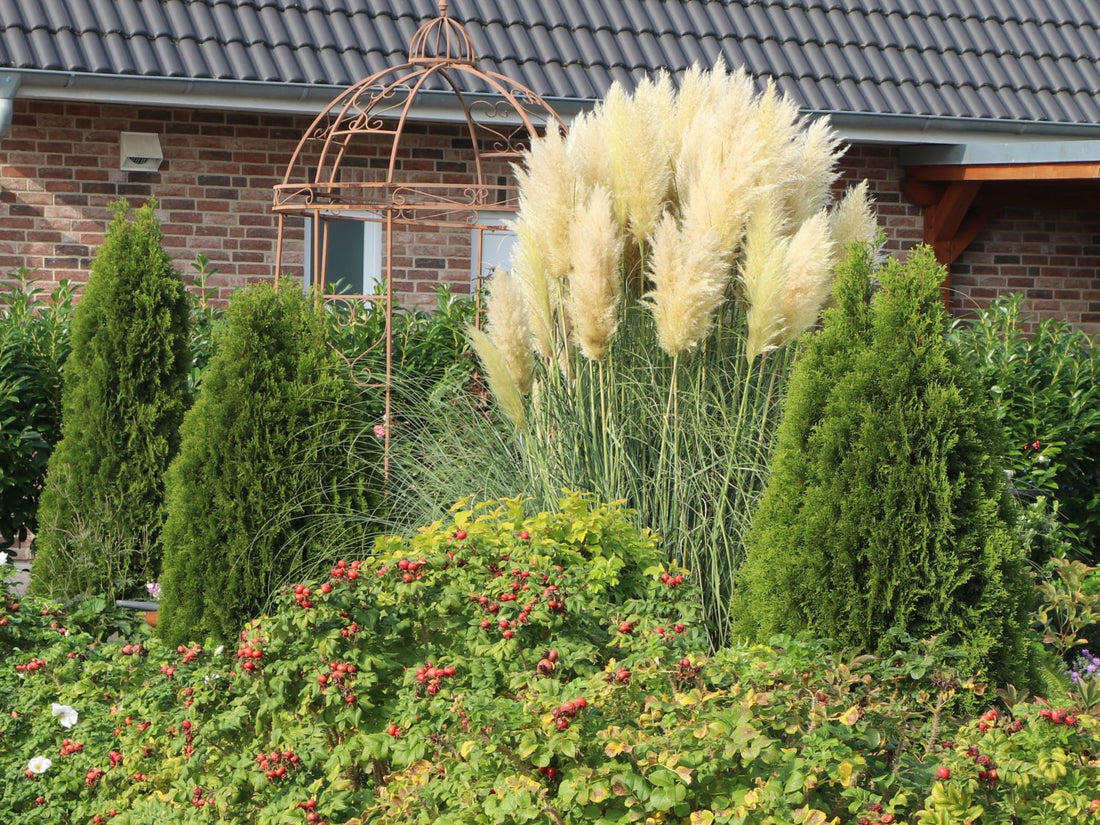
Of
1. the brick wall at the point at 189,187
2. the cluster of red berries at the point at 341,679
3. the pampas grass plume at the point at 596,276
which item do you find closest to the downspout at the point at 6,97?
the brick wall at the point at 189,187

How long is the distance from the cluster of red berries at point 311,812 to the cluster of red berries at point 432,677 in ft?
1.12

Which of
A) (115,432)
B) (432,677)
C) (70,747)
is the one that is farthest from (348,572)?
(115,432)

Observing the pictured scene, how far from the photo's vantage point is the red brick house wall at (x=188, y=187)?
826 cm

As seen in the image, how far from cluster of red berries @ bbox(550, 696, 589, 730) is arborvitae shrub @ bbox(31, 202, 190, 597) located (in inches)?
135

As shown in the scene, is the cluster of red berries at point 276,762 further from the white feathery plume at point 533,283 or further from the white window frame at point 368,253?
the white window frame at point 368,253

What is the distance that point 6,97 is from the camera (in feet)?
24.6

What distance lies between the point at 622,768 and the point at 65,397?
13.0ft

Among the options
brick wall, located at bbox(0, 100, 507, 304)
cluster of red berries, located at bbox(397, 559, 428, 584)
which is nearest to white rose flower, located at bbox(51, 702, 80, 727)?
cluster of red berries, located at bbox(397, 559, 428, 584)

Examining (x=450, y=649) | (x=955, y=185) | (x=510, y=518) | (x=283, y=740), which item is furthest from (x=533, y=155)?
(x=955, y=185)

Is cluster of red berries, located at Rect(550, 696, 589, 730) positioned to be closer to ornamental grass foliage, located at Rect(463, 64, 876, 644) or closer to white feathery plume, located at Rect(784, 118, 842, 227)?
ornamental grass foliage, located at Rect(463, 64, 876, 644)

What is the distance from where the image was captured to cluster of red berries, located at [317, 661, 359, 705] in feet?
10.5

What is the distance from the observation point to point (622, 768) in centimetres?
278

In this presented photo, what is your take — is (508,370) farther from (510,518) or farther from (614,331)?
(510,518)

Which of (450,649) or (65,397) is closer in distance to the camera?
Result: (450,649)
